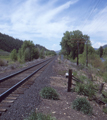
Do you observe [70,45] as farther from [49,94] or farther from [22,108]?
[22,108]

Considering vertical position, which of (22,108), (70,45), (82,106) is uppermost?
(70,45)

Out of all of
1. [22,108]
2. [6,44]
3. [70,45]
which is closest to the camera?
[22,108]

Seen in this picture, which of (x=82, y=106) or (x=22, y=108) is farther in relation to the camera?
(x=82, y=106)

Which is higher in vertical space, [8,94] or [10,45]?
[10,45]

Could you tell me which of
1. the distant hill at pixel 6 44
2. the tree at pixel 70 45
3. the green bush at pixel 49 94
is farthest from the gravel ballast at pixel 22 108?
the distant hill at pixel 6 44

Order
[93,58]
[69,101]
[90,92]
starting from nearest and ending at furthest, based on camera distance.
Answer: [69,101] → [90,92] → [93,58]

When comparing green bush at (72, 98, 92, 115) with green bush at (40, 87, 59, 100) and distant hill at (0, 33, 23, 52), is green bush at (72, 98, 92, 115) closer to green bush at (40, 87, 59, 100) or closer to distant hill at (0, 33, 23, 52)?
green bush at (40, 87, 59, 100)

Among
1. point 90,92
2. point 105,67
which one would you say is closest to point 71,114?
point 90,92

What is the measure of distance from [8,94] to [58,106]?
2559 mm

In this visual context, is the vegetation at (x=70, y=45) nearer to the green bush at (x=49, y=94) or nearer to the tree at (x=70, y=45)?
the tree at (x=70, y=45)

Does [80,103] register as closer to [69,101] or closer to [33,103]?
[69,101]

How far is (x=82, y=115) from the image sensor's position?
5.16 meters

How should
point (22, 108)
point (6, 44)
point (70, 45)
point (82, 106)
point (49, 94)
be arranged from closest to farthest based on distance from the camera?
point (22, 108) < point (82, 106) < point (49, 94) < point (70, 45) < point (6, 44)

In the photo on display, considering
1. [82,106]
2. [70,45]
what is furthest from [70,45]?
[82,106]
